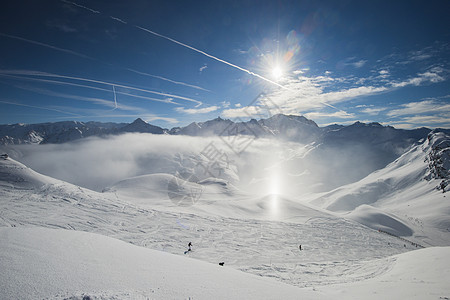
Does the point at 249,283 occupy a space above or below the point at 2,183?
below

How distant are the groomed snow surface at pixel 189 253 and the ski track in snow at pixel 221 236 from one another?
0.43 ft

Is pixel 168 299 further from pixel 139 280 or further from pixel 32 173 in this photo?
pixel 32 173

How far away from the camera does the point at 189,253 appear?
20594 mm

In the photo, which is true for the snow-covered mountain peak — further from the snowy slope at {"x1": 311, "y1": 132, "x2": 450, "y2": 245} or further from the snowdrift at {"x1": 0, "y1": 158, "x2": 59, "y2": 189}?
the snowdrift at {"x1": 0, "y1": 158, "x2": 59, "y2": 189}

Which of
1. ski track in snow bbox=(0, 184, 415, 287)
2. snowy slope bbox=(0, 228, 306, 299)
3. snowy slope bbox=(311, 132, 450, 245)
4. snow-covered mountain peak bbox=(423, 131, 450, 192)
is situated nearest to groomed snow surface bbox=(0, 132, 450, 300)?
snowy slope bbox=(0, 228, 306, 299)

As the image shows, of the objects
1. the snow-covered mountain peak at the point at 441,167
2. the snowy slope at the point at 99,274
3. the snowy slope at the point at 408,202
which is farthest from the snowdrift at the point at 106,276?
the snow-covered mountain peak at the point at 441,167

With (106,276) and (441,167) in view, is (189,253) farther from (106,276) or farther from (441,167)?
(441,167)

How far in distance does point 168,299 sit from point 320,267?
1860 cm

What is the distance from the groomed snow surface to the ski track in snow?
132 millimetres

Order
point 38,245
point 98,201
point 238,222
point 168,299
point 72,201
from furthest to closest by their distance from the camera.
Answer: point 238,222
point 98,201
point 72,201
point 38,245
point 168,299

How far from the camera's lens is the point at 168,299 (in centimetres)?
552

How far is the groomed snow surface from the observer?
237 inches

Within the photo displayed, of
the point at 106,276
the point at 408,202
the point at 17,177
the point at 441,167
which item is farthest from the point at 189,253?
the point at 441,167

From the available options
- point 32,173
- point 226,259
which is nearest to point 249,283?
point 226,259
